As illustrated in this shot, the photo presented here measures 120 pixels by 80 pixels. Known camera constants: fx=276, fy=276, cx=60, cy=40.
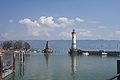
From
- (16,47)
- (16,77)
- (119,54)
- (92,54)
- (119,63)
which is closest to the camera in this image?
(119,63)

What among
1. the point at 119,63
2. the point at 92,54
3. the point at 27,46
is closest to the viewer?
the point at 119,63

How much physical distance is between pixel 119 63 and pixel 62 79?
43.4m

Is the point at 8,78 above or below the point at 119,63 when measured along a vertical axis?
below

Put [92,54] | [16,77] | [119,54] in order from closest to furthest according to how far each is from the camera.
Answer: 1. [16,77]
2. [119,54]
3. [92,54]

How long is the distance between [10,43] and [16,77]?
114m

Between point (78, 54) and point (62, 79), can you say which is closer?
point (62, 79)

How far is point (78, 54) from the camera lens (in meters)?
145

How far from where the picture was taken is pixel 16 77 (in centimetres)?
5447

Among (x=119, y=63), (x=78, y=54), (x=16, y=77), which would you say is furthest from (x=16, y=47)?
(x=119, y=63)

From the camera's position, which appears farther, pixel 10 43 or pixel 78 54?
pixel 10 43

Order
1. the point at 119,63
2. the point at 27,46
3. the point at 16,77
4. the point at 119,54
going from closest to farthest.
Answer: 1. the point at 119,63
2. the point at 16,77
3. the point at 119,54
4. the point at 27,46

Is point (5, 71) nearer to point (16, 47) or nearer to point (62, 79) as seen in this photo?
point (62, 79)

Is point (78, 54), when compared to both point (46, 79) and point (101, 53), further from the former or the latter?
point (46, 79)

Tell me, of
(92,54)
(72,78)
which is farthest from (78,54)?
(72,78)
